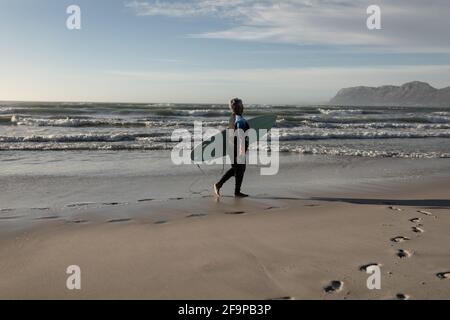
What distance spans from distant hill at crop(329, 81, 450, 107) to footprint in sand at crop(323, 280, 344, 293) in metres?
97.4

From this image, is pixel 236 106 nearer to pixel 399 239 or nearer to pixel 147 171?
pixel 147 171

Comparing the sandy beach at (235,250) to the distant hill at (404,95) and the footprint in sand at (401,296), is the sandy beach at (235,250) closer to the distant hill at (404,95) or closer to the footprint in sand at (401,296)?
the footprint in sand at (401,296)

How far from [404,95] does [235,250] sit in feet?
375

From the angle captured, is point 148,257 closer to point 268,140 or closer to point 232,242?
point 232,242

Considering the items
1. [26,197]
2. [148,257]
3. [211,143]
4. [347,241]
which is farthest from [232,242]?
[211,143]

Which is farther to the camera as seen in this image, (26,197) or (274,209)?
(26,197)

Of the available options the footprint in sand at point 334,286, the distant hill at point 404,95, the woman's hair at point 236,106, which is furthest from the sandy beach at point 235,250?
the distant hill at point 404,95

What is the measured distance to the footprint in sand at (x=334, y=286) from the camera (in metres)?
3.27

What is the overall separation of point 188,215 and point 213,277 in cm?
213

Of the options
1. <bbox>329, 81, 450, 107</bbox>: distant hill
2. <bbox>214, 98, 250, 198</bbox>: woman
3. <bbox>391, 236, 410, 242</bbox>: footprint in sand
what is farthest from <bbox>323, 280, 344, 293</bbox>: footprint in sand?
<bbox>329, 81, 450, 107</bbox>: distant hill

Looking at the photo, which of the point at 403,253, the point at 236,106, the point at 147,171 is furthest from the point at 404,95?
the point at 403,253

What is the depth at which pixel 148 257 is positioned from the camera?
3.99m

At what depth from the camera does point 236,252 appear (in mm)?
4129

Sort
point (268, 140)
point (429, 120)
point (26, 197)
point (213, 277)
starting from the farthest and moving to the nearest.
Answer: point (429, 120) < point (268, 140) < point (26, 197) < point (213, 277)
